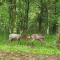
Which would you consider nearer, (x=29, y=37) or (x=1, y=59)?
(x=1, y=59)

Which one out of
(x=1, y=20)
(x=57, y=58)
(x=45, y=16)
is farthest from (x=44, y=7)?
(x=57, y=58)

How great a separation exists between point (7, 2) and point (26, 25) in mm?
4486

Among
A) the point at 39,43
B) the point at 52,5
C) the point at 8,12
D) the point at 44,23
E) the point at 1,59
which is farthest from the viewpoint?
the point at 44,23

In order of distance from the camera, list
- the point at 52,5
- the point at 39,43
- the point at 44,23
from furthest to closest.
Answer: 1. the point at 44,23
2. the point at 52,5
3. the point at 39,43

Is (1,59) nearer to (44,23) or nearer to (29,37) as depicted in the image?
(29,37)

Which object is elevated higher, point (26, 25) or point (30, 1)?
point (30, 1)

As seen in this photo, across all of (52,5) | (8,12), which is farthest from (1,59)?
(8,12)

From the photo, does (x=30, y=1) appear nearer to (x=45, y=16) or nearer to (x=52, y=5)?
(x=45, y=16)

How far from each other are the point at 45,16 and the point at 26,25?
2.26 metres

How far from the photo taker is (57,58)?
32.5ft

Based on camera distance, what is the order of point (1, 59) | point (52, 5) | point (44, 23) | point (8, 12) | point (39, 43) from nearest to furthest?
1. point (1, 59)
2. point (39, 43)
3. point (52, 5)
4. point (8, 12)
5. point (44, 23)

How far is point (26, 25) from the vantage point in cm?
2777

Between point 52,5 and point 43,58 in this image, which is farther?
point 52,5

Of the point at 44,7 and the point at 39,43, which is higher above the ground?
the point at 44,7
